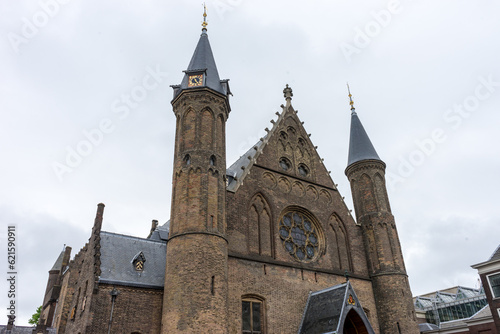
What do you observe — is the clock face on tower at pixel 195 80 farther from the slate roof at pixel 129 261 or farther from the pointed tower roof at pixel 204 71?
the slate roof at pixel 129 261

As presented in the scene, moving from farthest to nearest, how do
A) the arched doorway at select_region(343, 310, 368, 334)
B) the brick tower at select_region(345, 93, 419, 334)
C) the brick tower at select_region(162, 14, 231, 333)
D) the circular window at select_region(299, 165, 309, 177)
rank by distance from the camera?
the circular window at select_region(299, 165, 309, 177)
the brick tower at select_region(345, 93, 419, 334)
the arched doorway at select_region(343, 310, 368, 334)
the brick tower at select_region(162, 14, 231, 333)

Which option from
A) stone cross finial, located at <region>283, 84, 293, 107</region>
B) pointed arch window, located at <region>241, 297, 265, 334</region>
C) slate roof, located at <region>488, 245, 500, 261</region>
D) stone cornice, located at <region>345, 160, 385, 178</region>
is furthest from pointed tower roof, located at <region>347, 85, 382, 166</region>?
pointed arch window, located at <region>241, 297, 265, 334</region>

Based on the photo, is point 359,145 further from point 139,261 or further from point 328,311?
point 139,261

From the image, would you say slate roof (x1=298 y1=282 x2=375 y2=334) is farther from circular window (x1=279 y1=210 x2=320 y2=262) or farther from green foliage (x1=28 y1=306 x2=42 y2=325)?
green foliage (x1=28 y1=306 x2=42 y2=325)

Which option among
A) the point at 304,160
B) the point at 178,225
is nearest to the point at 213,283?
the point at 178,225

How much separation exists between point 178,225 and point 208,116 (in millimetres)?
7055

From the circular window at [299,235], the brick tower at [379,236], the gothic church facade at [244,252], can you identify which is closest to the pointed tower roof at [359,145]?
the brick tower at [379,236]

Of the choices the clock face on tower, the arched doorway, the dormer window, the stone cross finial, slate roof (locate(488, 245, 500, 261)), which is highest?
the stone cross finial

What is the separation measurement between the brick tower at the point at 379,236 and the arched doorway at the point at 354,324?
466 centimetres

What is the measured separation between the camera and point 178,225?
798 inches

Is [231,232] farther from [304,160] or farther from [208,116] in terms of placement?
[304,160]

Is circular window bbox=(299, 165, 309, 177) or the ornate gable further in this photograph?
circular window bbox=(299, 165, 309, 177)

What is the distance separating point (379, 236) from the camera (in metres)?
27.7

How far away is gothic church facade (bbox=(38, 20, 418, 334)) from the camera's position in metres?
18.8
